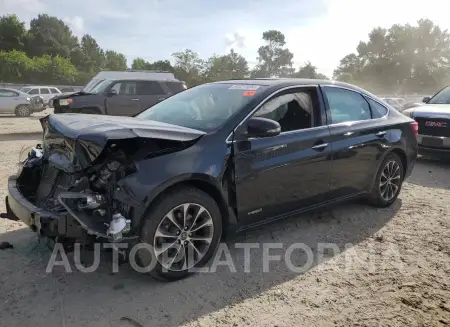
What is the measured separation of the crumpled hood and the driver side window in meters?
0.85

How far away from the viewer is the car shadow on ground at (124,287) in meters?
2.88

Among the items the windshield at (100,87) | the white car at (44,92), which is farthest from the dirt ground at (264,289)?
the white car at (44,92)

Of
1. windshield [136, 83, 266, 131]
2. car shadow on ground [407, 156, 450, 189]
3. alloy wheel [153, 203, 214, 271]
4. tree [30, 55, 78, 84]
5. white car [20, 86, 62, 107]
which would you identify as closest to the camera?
alloy wheel [153, 203, 214, 271]

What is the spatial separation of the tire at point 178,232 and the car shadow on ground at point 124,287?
134 millimetres

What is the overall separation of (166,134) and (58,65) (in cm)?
5130

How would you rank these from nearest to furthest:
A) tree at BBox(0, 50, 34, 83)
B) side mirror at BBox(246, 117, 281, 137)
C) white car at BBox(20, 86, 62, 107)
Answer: side mirror at BBox(246, 117, 281, 137) → white car at BBox(20, 86, 62, 107) → tree at BBox(0, 50, 34, 83)

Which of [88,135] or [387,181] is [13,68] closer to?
[387,181]

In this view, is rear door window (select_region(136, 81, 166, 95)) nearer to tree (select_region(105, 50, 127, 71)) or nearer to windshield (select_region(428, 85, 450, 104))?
windshield (select_region(428, 85, 450, 104))

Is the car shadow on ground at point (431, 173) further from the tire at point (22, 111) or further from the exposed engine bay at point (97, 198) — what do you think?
the tire at point (22, 111)

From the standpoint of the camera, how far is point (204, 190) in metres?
3.46

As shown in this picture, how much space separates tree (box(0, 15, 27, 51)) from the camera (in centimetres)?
5981

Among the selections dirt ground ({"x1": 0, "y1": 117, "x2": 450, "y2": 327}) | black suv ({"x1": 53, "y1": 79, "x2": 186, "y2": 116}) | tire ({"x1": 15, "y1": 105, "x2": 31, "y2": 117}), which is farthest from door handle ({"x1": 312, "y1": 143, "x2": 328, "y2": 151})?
tire ({"x1": 15, "y1": 105, "x2": 31, "y2": 117})

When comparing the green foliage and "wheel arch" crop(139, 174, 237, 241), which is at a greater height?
the green foliage

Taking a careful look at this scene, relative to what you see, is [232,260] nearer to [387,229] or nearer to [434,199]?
[387,229]
